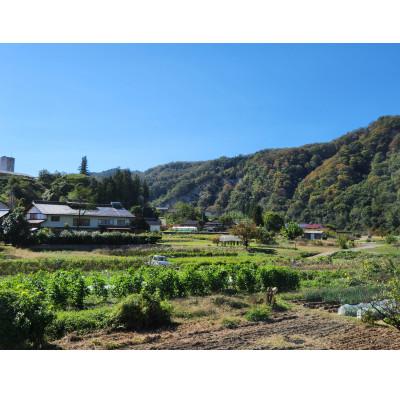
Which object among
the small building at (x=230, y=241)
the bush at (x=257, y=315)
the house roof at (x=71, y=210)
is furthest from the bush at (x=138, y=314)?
the house roof at (x=71, y=210)

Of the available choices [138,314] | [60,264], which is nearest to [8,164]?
[60,264]

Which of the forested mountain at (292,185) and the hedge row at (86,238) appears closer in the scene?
the hedge row at (86,238)

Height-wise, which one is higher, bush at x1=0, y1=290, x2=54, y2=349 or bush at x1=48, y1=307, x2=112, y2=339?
bush at x1=0, y1=290, x2=54, y2=349

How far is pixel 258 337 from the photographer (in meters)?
8.13

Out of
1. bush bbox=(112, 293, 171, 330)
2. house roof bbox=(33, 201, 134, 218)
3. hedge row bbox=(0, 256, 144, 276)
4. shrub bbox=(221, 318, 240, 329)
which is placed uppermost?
house roof bbox=(33, 201, 134, 218)

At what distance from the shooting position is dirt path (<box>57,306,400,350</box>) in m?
7.43

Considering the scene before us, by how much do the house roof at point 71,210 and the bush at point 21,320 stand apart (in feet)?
111

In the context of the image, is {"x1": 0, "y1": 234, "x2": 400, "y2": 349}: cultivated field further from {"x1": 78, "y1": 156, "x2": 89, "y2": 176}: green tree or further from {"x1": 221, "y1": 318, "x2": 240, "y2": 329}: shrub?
{"x1": 78, "y1": 156, "x2": 89, "y2": 176}: green tree

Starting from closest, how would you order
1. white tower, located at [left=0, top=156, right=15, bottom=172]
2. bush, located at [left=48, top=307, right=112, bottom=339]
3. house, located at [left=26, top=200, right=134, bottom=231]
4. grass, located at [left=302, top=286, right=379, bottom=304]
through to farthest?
bush, located at [left=48, top=307, right=112, bottom=339], grass, located at [left=302, top=286, right=379, bottom=304], house, located at [left=26, top=200, right=134, bottom=231], white tower, located at [left=0, top=156, right=15, bottom=172]

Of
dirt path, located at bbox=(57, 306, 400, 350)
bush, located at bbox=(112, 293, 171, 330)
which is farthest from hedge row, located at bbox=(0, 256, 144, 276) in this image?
dirt path, located at bbox=(57, 306, 400, 350)

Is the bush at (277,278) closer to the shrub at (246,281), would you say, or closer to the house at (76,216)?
the shrub at (246,281)

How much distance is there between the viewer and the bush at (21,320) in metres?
6.30

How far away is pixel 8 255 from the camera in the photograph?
78.8 ft

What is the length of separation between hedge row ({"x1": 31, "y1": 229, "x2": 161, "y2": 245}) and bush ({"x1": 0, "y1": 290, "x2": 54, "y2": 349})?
24832 mm
